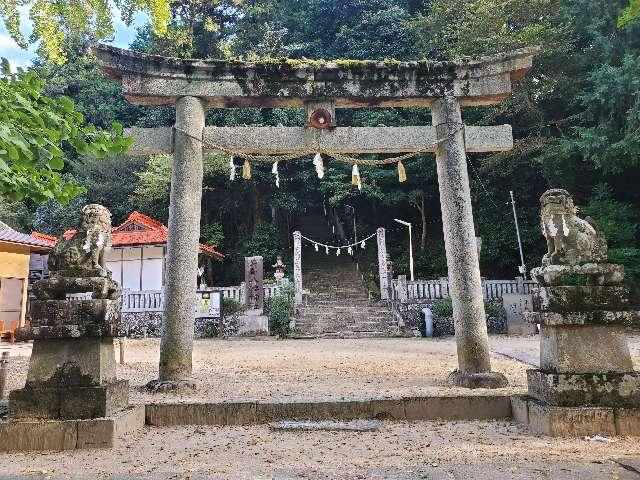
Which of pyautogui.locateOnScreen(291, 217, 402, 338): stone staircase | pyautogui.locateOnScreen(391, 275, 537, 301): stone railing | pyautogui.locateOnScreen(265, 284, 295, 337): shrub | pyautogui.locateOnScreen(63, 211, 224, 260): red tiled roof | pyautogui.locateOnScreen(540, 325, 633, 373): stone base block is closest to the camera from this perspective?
pyautogui.locateOnScreen(540, 325, 633, 373): stone base block

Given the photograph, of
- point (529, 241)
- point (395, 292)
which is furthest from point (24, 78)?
point (529, 241)

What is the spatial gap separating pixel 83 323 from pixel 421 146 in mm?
5266

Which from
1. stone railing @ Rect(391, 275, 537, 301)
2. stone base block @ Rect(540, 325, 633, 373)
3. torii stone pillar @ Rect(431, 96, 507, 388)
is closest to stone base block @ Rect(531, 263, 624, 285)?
stone base block @ Rect(540, 325, 633, 373)

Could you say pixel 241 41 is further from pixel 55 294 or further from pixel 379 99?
pixel 55 294

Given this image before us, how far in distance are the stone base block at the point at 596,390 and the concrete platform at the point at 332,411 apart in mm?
868

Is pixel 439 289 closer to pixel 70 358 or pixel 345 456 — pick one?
pixel 345 456

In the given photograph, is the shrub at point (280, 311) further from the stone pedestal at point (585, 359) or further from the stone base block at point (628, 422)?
the stone base block at point (628, 422)

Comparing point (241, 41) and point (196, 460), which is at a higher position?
point (241, 41)

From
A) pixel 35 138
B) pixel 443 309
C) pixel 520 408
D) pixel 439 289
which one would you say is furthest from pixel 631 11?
pixel 439 289

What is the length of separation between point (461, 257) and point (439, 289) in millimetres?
14042

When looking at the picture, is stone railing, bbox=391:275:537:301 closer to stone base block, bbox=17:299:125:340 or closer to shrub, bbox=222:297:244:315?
Result: shrub, bbox=222:297:244:315

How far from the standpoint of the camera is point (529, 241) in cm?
2328

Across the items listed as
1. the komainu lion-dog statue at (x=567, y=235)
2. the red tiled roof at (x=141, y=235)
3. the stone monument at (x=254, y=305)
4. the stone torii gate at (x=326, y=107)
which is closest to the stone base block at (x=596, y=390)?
the komainu lion-dog statue at (x=567, y=235)

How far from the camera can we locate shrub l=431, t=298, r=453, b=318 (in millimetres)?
18594
